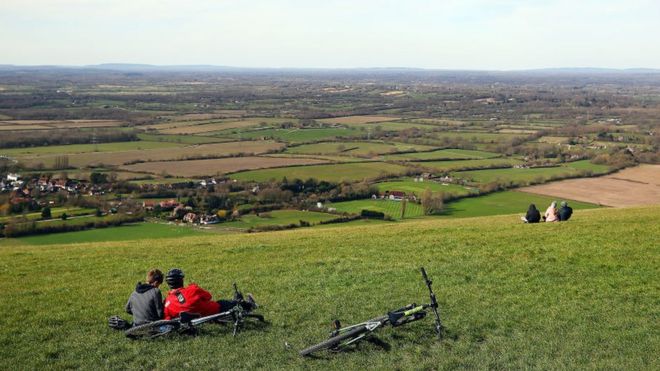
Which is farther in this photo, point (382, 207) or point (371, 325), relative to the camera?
point (382, 207)

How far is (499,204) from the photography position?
188 ft

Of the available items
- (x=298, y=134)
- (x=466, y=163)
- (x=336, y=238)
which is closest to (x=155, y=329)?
(x=336, y=238)

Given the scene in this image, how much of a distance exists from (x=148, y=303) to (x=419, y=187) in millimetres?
54709

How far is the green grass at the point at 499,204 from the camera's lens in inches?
2082

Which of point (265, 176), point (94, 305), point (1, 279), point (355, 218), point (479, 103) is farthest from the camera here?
point (479, 103)

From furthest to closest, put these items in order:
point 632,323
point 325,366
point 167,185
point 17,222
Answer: point 167,185 < point 17,222 < point 632,323 < point 325,366

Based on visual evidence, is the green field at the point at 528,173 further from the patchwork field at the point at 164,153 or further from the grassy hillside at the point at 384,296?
the grassy hillside at the point at 384,296

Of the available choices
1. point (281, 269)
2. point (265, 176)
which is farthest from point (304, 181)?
point (281, 269)

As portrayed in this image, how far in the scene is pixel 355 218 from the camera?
51.3 m

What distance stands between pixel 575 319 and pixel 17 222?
4337 cm

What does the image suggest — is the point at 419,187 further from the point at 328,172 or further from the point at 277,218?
the point at 277,218

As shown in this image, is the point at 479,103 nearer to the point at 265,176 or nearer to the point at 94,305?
the point at 265,176

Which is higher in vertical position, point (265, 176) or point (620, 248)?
point (620, 248)

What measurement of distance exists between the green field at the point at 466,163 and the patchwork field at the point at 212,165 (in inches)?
622
